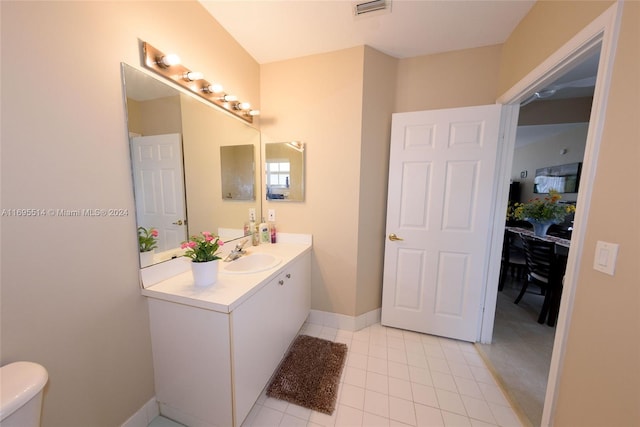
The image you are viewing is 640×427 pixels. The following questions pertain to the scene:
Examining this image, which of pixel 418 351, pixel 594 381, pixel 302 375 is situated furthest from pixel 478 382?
pixel 302 375

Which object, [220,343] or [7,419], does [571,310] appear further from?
[7,419]

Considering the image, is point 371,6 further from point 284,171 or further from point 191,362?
point 191,362

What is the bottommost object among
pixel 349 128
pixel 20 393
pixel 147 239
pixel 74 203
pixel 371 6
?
pixel 20 393

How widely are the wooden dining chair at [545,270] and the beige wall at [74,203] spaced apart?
3.32m

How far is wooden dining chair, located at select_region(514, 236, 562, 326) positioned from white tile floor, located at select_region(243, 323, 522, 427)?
1.03 meters

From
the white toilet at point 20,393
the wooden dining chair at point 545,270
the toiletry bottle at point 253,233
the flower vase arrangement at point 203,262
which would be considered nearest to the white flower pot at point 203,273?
the flower vase arrangement at point 203,262

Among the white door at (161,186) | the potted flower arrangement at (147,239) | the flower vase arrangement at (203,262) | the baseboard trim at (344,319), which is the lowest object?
the baseboard trim at (344,319)

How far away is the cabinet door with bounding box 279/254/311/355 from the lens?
162 cm

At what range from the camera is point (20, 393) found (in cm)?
65

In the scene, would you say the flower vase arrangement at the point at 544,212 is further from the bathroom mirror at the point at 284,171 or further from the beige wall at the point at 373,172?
the bathroom mirror at the point at 284,171

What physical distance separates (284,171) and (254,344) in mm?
1435

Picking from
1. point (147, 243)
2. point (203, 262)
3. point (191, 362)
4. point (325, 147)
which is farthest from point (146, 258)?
point (325, 147)

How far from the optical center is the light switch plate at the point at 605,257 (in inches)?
32.6

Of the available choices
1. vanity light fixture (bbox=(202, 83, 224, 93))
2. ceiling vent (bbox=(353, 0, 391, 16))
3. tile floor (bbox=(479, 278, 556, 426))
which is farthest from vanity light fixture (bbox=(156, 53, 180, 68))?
tile floor (bbox=(479, 278, 556, 426))
